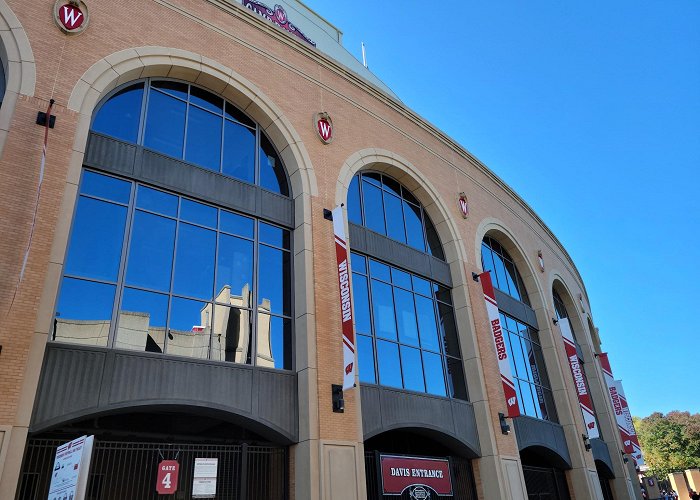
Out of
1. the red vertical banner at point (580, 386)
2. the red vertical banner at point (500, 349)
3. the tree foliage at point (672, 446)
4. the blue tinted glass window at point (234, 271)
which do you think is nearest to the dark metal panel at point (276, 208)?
the blue tinted glass window at point (234, 271)

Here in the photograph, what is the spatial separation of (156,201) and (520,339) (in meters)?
17.0

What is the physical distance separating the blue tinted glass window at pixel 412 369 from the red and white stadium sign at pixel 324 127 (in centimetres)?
700

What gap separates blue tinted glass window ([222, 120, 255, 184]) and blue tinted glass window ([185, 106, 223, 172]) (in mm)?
254

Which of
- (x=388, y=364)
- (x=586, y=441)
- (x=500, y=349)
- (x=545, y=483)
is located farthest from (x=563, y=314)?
(x=388, y=364)

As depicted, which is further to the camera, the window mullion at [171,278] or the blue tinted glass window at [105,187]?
the blue tinted glass window at [105,187]

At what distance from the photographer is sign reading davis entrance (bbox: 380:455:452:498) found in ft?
45.9

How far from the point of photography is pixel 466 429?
17.1 m

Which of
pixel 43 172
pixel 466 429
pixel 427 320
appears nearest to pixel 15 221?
pixel 43 172

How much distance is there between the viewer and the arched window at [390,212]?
59.5ft

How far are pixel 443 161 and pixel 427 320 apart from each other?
737cm

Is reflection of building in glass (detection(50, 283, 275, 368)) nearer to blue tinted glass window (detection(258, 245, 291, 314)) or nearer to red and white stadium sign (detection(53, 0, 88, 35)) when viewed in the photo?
blue tinted glass window (detection(258, 245, 291, 314))

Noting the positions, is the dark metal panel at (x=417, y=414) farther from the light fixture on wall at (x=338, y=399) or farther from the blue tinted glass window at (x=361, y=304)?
the blue tinted glass window at (x=361, y=304)

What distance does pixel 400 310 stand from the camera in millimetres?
17375

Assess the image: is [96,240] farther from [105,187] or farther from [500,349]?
[500,349]
